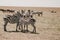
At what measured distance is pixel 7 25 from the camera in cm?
148

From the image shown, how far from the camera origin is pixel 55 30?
1.45 meters

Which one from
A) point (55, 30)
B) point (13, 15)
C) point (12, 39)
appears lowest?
point (12, 39)

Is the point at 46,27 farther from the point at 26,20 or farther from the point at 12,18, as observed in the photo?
the point at 12,18

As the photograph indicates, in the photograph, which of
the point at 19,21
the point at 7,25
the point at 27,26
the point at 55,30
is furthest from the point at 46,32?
the point at 7,25

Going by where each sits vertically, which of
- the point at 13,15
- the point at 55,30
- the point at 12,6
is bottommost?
the point at 55,30

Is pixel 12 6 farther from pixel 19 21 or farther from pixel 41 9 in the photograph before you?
pixel 41 9

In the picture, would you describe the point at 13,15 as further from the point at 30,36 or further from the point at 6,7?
the point at 30,36

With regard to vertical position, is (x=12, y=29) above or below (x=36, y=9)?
below

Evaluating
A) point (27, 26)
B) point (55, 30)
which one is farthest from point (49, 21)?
point (27, 26)

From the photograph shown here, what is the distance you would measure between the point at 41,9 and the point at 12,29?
0.40 m

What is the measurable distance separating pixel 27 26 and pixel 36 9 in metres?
0.22

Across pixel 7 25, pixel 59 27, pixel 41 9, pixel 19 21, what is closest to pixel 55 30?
pixel 59 27

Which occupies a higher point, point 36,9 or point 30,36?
point 36,9

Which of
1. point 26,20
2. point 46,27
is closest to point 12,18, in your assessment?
point 26,20
